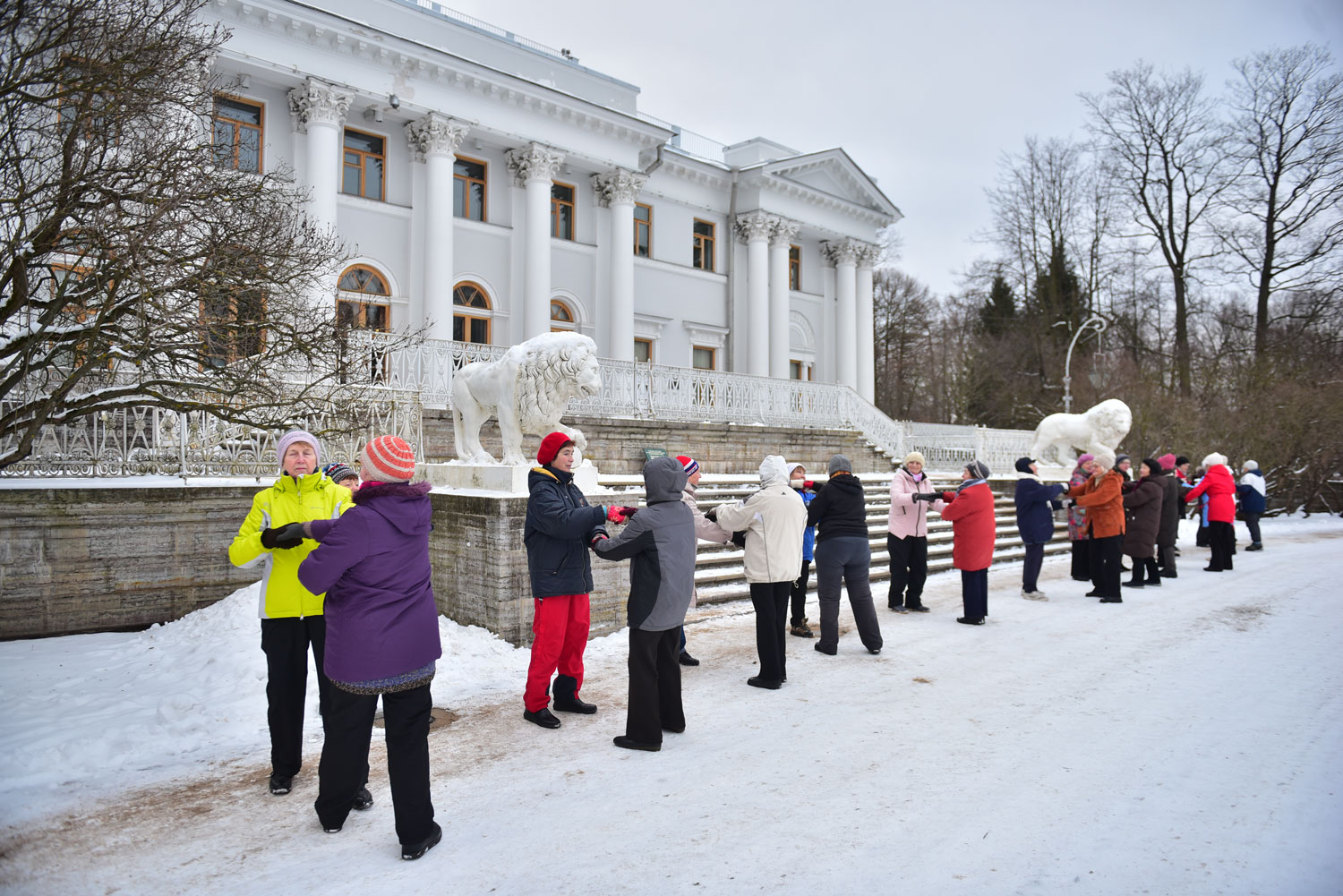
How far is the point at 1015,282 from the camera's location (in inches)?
1651

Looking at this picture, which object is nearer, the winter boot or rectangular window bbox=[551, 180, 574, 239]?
the winter boot

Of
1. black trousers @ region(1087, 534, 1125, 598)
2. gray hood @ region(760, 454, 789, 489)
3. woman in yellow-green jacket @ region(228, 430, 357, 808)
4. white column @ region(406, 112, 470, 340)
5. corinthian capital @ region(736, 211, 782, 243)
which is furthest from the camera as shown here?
corinthian capital @ region(736, 211, 782, 243)

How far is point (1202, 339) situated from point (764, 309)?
21680mm

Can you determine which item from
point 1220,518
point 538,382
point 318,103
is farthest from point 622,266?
point 538,382

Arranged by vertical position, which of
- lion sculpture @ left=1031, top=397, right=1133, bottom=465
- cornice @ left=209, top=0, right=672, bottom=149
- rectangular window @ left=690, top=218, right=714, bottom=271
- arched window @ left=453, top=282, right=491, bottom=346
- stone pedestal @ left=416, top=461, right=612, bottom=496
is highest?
cornice @ left=209, top=0, right=672, bottom=149

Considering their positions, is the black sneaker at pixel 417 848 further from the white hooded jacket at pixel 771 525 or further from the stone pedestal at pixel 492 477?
the stone pedestal at pixel 492 477

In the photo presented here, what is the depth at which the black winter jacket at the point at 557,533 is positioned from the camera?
16.7ft

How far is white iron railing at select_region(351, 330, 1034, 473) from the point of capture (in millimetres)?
14797

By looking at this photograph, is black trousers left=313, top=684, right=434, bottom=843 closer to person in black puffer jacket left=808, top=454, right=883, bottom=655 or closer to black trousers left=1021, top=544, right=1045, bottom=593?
person in black puffer jacket left=808, top=454, right=883, bottom=655

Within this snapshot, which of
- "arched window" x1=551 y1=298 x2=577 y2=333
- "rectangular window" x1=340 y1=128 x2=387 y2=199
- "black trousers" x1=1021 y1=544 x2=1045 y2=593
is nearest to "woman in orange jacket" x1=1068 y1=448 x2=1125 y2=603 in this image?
"black trousers" x1=1021 y1=544 x2=1045 y2=593

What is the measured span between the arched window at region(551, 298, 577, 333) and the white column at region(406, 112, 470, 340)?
168 inches

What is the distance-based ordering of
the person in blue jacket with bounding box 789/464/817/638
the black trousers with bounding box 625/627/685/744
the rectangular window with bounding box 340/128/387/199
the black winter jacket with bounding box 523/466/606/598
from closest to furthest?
the black trousers with bounding box 625/627/685/744 → the black winter jacket with bounding box 523/466/606/598 → the person in blue jacket with bounding box 789/464/817/638 → the rectangular window with bounding box 340/128/387/199

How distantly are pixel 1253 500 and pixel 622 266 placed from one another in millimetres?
16431

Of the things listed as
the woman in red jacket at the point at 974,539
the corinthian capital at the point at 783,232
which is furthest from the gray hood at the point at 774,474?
the corinthian capital at the point at 783,232
